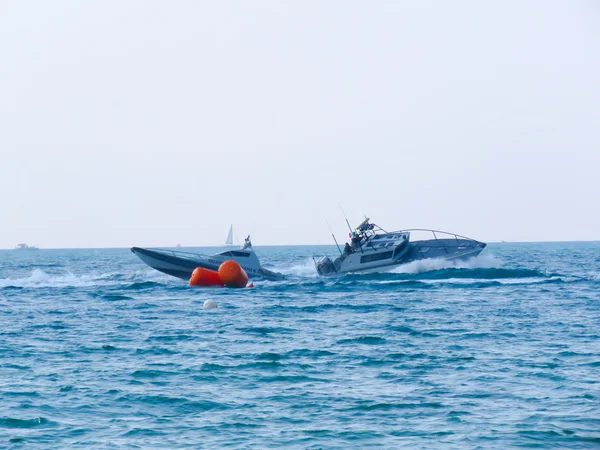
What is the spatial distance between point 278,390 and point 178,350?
710 centimetres

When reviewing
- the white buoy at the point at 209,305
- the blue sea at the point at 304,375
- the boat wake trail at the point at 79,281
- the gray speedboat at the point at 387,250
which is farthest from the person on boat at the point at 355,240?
the white buoy at the point at 209,305

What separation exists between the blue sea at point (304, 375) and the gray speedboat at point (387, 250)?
17.7 meters

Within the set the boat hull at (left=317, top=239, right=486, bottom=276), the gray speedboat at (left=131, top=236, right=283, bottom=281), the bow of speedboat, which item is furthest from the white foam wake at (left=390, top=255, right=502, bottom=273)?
the bow of speedboat

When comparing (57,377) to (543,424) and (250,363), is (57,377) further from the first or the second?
(543,424)

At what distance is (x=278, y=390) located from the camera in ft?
67.4

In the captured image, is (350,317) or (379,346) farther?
(350,317)

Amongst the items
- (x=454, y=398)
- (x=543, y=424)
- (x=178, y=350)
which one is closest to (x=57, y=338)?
(x=178, y=350)

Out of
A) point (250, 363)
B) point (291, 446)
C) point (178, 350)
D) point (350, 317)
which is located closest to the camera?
point (291, 446)

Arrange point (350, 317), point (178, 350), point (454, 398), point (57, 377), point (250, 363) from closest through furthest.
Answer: point (454, 398) < point (57, 377) < point (250, 363) < point (178, 350) < point (350, 317)

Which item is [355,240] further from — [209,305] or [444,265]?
[209,305]

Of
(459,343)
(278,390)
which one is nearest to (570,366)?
(459,343)

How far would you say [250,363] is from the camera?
2425 centimetres

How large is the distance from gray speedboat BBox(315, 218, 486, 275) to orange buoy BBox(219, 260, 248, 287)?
10.1 meters

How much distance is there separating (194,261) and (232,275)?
18.9 feet
